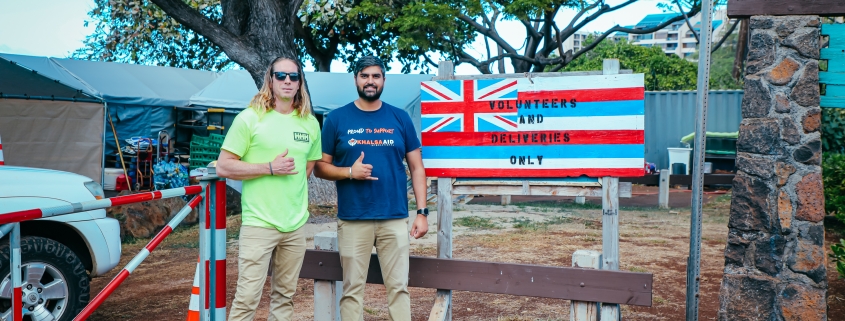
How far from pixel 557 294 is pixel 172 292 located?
458cm

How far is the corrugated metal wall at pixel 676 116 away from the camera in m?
23.4

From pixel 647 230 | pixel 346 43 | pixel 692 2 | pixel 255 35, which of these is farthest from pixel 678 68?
pixel 255 35

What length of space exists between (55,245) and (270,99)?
219cm

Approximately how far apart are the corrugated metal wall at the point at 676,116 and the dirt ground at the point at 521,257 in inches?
335

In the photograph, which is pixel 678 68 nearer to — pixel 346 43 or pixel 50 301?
pixel 346 43

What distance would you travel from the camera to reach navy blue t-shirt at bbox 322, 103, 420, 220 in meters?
4.15

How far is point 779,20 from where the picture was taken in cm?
471

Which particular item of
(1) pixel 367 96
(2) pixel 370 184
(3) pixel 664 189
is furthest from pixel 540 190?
(3) pixel 664 189

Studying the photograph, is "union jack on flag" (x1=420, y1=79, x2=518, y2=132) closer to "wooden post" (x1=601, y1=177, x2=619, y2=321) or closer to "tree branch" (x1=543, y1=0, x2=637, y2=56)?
"wooden post" (x1=601, y1=177, x2=619, y2=321)

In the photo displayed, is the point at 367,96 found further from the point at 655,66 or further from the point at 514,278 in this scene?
the point at 655,66

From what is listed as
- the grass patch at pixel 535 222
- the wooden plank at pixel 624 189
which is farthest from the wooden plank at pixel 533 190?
the grass patch at pixel 535 222

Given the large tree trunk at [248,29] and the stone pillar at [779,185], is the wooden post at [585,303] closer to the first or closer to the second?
the stone pillar at [779,185]

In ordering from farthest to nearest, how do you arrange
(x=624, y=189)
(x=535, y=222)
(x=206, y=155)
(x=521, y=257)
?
(x=206, y=155) → (x=535, y=222) → (x=521, y=257) → (x=624, y=189)

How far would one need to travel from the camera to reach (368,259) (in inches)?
169
